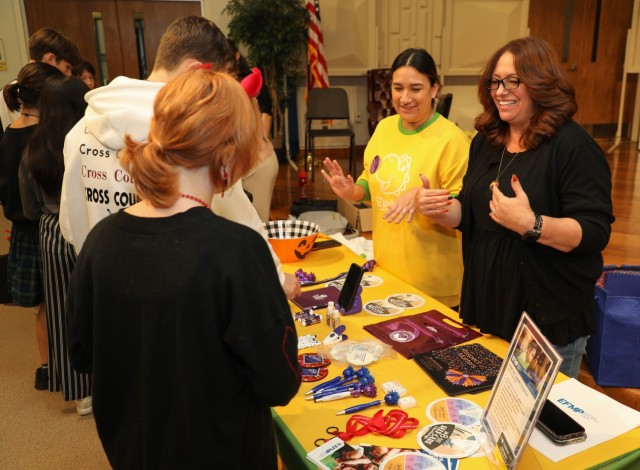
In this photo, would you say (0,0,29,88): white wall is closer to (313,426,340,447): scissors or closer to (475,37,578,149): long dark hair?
(475,37,578,149): long dark hair

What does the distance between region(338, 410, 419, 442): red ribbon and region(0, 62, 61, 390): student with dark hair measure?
1961 mm

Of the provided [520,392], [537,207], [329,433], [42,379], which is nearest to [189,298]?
[329,433]

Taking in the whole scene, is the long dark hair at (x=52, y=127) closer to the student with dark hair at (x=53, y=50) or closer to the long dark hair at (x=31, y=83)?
the long dark hair at (x=31, y=83)

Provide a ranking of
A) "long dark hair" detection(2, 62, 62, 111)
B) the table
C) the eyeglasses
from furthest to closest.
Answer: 1. "long dark hair" detection(2, 62, 62, 111)
2. the eyeglasses
3. the table

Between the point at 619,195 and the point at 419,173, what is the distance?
14.9 ft

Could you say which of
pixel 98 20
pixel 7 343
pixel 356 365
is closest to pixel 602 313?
pixel 356 365

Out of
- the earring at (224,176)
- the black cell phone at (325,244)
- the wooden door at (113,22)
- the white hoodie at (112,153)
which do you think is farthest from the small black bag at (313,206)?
the wooden door at (113,22)

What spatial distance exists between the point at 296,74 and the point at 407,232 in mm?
5980

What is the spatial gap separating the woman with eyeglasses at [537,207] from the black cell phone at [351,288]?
362mm

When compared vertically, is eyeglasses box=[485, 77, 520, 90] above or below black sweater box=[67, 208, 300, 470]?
above

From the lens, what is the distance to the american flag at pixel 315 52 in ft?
23.6

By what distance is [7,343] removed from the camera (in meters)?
3.23

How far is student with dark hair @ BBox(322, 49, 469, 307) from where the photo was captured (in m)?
1.96

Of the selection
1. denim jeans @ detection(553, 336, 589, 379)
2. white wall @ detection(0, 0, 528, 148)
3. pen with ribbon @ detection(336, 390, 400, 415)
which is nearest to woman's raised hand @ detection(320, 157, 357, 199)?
denim jeans @ detection(553, 336, 589, 379)
